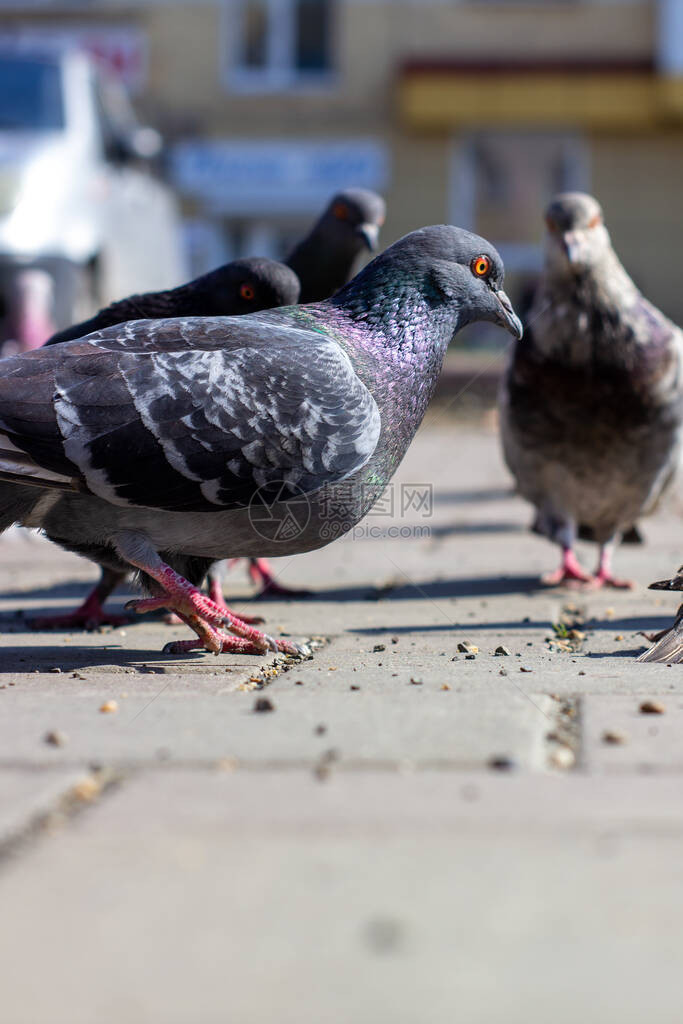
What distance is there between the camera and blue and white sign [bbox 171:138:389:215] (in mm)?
18250

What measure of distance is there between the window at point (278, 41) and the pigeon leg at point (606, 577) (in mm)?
15620

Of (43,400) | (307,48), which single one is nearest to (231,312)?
(43,400)

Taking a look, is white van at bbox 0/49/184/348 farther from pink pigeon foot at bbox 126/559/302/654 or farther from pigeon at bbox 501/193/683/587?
pink pigeon foot at bbox 126/559/302/654

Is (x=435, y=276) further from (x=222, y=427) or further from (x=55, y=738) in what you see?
(x=55, y=738)

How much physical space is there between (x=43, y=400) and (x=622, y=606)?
208cm

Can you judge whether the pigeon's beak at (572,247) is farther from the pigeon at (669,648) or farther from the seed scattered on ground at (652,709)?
the seed scattered on ground at (652,709)

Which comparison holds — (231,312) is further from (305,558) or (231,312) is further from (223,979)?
(223,979)

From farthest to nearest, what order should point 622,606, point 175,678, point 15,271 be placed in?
point 15,271, point 622,606, point 175,678

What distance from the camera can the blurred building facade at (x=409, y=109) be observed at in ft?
57.2

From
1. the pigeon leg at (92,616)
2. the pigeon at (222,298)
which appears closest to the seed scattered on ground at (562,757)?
the pigeon leg at (92,616)

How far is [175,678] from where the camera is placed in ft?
9.02

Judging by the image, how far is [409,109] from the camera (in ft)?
57.5

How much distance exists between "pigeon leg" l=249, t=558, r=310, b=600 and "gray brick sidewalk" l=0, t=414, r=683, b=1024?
1241mm

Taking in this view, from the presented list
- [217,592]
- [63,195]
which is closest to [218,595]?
[217,592]
